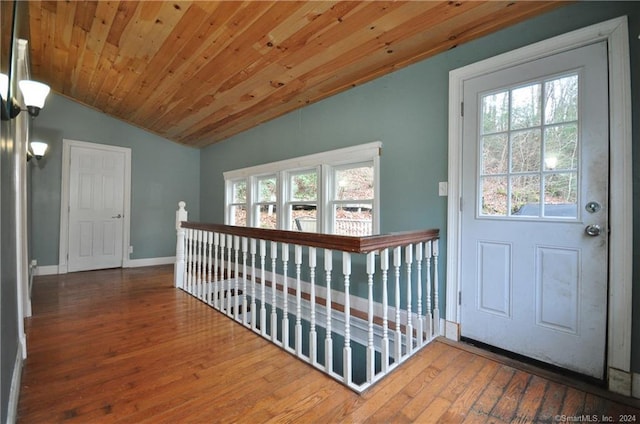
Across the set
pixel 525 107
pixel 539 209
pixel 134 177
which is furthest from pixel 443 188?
pixel 134 177

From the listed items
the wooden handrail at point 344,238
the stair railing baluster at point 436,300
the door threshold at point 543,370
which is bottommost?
the door threshold at point 543,370

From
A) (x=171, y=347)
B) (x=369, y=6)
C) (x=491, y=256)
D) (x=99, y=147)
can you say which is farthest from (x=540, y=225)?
(x=99, y=147)

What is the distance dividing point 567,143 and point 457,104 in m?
0.76

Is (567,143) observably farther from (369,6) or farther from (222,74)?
(222,74)

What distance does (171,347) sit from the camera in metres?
2.03

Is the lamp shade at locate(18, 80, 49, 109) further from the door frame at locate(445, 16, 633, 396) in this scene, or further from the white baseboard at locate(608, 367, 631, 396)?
the white baseboard at locate(608, 367, 631, 396)

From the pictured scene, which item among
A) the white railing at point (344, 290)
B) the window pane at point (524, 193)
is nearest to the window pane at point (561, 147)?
the window pane at point (524, 193)

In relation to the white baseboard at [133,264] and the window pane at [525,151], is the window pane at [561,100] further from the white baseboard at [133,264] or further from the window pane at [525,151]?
the white baseboard at [133,264]

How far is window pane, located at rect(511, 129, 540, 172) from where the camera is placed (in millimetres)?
1922

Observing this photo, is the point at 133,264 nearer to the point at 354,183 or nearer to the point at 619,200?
the point at 354,183

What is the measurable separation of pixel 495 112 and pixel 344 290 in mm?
1848

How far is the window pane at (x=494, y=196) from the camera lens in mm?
2061

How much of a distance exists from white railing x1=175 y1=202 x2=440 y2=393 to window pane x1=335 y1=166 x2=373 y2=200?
634 mm

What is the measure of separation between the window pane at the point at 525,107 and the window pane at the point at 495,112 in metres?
0.04
